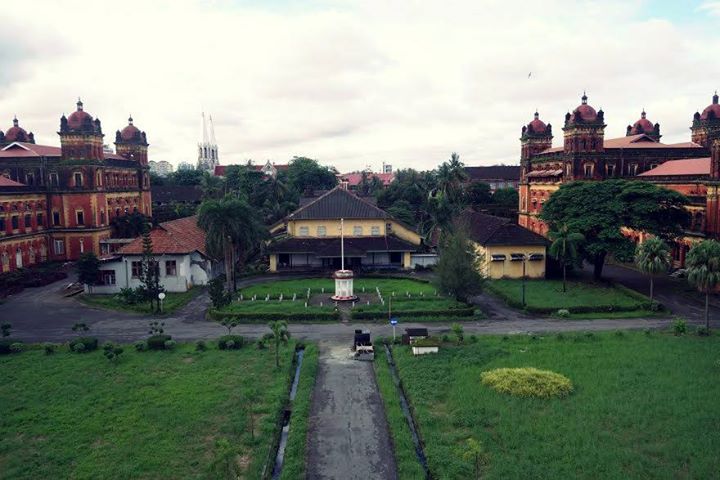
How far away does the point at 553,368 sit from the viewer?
28.5 meters

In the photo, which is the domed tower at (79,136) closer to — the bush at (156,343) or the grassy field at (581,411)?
the bush at (156,343)

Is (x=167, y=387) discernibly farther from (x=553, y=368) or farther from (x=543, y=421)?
(x=553, y=368)

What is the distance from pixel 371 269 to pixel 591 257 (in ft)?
71.0

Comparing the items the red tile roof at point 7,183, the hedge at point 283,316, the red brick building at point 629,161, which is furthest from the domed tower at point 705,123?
the red tile roof at point 7,183

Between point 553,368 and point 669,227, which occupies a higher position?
point 669,227

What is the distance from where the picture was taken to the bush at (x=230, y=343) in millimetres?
32844

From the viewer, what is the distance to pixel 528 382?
85.0ft

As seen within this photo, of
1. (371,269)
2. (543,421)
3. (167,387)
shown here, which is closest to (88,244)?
(371,269)

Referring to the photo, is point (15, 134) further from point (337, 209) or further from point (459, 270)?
point (459, 270)

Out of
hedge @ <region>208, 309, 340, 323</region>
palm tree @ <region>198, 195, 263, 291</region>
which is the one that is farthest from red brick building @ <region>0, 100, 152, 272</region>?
hedge @ <region>208, 309, 340, 323</region>

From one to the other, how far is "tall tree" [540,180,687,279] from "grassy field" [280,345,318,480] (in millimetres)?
29785

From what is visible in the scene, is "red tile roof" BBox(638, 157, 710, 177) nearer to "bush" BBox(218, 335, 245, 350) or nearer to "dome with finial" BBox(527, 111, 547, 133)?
"dome with finial" BBox(527, 111, 547, 133)

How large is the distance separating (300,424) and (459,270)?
21685mm

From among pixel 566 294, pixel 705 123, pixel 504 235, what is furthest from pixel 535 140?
pixel 566 294
